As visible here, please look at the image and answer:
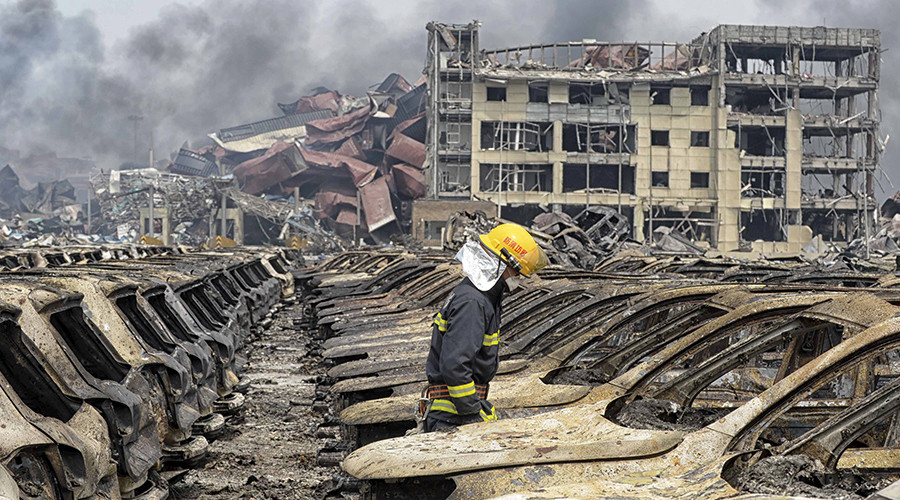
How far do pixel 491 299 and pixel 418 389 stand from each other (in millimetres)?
1758

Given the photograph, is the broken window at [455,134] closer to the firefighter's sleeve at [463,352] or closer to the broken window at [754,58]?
the broken window at [754,58]

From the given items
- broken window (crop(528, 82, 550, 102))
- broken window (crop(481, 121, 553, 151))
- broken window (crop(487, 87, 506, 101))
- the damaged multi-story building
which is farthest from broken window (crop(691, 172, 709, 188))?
broken window (crop(487, 87, 506, 101))

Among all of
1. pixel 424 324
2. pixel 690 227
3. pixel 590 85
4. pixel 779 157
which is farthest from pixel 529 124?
pixel 424 324

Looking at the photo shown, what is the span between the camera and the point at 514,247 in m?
5.32

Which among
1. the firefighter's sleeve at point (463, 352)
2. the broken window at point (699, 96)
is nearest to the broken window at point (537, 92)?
the broken window at point (699, 96)

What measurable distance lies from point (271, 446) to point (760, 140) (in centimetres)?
6816

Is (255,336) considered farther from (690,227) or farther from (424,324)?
(690,227)

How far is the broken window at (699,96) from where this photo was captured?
68500 mm

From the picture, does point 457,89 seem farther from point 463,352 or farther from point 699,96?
point 463,352

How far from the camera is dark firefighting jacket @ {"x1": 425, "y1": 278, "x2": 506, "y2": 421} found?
5195mm

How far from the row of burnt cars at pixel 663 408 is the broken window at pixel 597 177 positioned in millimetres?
59680

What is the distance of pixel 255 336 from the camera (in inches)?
744

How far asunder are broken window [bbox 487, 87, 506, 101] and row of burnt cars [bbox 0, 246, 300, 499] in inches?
2304

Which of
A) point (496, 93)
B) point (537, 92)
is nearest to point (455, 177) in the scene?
point (496, 93)
